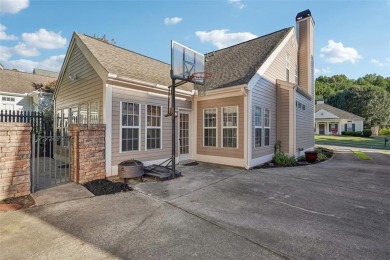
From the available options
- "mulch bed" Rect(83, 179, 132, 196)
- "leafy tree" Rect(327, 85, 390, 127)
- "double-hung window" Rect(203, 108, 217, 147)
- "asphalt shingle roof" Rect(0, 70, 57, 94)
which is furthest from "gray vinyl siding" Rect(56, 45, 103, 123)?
"leafy tree" Rect(327, 85, 390, 127)

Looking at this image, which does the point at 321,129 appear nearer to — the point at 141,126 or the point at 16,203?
the point at 141,126

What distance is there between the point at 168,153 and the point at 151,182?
2.52 metres

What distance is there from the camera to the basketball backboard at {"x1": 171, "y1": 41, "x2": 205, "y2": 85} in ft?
22.8

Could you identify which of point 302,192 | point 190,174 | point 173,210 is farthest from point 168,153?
point 302,192

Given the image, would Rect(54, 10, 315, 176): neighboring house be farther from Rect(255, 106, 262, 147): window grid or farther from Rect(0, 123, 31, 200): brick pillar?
Rect(0, 123, 31, 200): brick pillar

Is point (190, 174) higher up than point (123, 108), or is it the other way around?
point (123, 108)

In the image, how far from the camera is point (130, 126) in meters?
7.46

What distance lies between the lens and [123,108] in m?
7.29

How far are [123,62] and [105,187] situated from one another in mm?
5328

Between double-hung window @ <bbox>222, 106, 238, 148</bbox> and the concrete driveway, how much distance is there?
3158 millimetres

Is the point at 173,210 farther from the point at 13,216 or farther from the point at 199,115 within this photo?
the point at 199,115

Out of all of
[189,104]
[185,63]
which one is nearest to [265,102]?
[189,104]

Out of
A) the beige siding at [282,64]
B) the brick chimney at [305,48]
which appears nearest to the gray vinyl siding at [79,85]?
the beige siding at [282,64]

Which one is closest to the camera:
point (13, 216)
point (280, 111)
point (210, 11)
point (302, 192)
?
point (13, 216)
